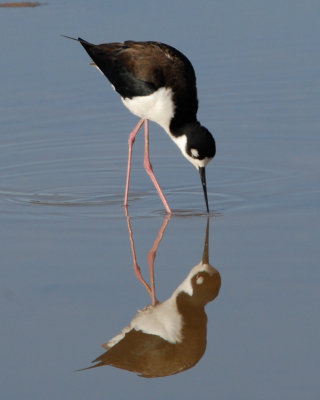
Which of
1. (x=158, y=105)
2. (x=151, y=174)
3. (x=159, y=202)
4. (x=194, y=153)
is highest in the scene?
(x=158, y=105)

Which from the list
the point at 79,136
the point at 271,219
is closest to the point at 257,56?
the point at 79,136

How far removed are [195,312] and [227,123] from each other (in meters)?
3.06

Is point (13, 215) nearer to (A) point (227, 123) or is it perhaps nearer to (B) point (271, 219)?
(B) point (271, 219)

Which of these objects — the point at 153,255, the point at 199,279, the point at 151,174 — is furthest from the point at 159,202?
the point at 199,279

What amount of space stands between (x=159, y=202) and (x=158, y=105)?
620mm

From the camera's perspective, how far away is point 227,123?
7695mm

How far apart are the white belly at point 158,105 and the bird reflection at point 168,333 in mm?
1516

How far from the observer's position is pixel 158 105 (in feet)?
21.6

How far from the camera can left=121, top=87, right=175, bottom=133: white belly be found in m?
6.55

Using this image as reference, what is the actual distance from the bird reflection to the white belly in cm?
152

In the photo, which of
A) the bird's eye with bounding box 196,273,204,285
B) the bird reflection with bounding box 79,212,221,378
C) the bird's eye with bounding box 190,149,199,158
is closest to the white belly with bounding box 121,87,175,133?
the bird's eye with bounding box 190,149,199,158

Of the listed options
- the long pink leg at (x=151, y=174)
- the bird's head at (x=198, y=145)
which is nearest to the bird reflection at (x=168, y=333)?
the long pink leg at (x=151, y=174)

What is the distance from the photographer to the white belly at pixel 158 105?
655cm

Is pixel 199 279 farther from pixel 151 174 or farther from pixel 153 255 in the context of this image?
pixel 151 174
